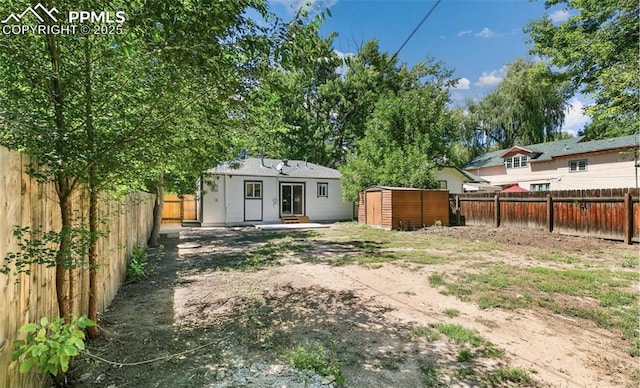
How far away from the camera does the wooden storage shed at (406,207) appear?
12.8 m

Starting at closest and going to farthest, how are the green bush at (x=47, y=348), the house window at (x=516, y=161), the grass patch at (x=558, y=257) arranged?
the green bush at (x=47, y=348) < the grass patch at (x=558, y=257) < the house window at (x=516, y=161)

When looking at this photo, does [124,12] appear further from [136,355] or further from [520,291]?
[520,291]

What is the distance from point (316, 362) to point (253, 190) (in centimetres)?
1338

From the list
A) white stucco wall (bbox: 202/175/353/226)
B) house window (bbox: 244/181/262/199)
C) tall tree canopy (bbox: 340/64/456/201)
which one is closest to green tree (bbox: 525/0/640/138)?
tall tree canopy (bbox: 340/64/456/201)

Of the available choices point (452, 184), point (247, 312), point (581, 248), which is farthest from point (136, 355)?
point (452, 184)

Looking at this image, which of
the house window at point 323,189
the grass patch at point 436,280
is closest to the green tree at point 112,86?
the grass patch at point 436,280

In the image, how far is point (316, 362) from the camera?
2602 millimetres

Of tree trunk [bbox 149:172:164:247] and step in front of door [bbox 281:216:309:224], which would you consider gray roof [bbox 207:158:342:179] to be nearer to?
step in front of door [bbox 281:216:309:224]

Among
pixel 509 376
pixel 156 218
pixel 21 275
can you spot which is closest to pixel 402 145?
pixel 156 218

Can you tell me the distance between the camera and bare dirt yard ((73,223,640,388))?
8.13ft

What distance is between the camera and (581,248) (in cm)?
813

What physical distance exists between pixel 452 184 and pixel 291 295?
20676 mm

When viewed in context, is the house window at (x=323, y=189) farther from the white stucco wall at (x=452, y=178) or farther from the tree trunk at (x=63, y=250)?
the tree trunk at (x=63, y=250)

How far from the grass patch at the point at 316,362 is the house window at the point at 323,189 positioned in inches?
567
